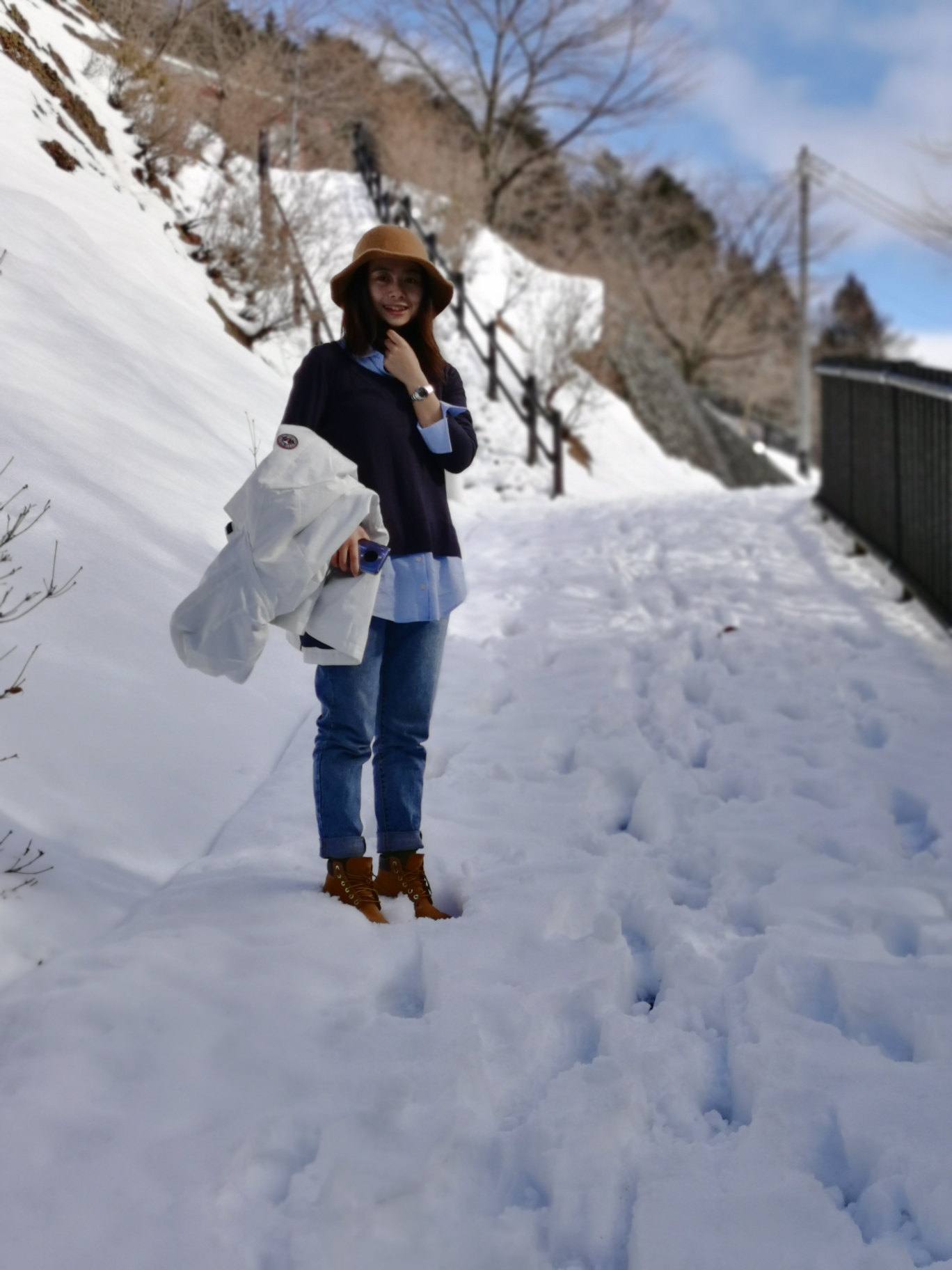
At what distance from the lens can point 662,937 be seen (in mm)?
2953

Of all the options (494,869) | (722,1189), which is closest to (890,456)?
(494,869)

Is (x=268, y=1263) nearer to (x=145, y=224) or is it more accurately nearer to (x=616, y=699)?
(x=616, y=699)

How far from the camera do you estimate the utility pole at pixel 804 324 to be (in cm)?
2667

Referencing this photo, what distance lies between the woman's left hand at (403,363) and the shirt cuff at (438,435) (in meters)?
0.09

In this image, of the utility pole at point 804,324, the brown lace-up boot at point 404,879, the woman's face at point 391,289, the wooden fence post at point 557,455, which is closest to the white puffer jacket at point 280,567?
the woman's face at point 391,289

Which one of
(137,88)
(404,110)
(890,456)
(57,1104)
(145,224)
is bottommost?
(57,1104)

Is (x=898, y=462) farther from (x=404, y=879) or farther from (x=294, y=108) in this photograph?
(x=294, y=108)

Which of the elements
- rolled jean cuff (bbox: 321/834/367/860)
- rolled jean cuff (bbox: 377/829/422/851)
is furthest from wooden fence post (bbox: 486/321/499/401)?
rolled jean cuff (bbox: 321/834/367/860)

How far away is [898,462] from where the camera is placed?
661cm

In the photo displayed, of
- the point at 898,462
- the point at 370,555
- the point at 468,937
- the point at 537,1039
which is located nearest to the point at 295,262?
the point at 898,462

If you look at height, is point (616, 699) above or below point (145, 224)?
below

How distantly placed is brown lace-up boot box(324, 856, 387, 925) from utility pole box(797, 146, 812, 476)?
25025 mm

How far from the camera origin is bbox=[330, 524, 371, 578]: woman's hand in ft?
8.73

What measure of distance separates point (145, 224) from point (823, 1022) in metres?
8.51
